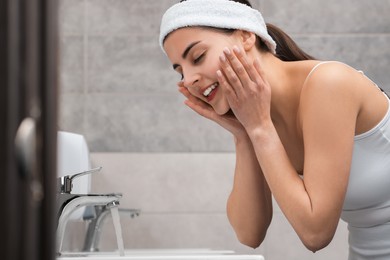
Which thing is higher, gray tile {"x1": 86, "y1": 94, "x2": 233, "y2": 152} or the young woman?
the young woman

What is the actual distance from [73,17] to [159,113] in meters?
0.51

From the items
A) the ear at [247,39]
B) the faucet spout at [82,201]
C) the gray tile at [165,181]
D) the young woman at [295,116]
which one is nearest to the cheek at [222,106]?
the young woman at [295,116]

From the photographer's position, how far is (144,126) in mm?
2518

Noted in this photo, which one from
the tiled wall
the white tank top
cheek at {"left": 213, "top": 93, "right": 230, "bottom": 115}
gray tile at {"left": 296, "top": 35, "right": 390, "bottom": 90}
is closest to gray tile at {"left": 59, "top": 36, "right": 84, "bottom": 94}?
the tiled wall

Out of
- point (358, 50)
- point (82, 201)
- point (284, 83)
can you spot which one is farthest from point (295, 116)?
point (358, 50)

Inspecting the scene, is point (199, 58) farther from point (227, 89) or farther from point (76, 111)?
point (76, 111)

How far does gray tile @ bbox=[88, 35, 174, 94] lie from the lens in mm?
2512

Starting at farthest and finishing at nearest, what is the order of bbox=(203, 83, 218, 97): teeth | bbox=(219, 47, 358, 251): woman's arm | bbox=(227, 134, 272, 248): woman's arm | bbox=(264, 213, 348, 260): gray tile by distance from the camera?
bbox=(264, 213, 348, 260): gray tile → bbox=(227, 134, 272, 248): woman's arm → bbox=(203, 83, 218, 97): teeth → bbox=(219, 47, 358, 251): woman's arm

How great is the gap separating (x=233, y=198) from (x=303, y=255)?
50.0 inches

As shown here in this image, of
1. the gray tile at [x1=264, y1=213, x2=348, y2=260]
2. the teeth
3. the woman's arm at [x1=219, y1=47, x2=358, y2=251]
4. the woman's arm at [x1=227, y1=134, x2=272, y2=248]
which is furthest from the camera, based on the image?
the gray tile at [x1=264, y1=213, x2=348, y2=260]

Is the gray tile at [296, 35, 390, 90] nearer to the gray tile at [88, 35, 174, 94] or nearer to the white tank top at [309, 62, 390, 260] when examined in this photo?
the gray tile at [88, 35, 174, 94]

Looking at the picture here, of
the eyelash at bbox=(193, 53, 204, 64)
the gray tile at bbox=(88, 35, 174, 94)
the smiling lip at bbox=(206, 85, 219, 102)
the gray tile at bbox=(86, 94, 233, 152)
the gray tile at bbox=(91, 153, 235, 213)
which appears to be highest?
the eyelash at bbox=(193, 53, 204, 64)

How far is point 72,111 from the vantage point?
2.51 meters

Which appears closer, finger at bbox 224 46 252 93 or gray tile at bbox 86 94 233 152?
finger at bbox 224 46 252 93
